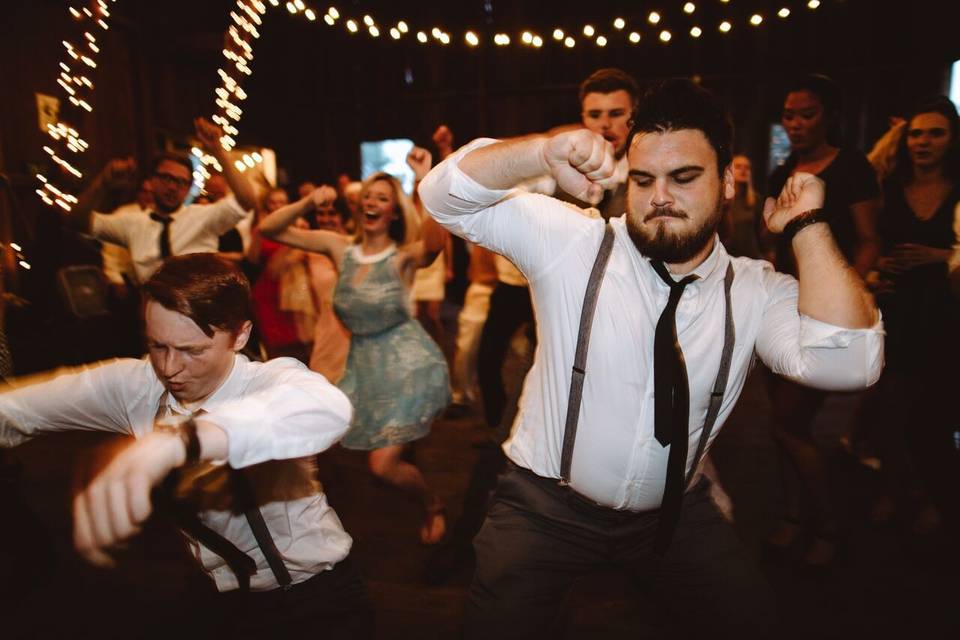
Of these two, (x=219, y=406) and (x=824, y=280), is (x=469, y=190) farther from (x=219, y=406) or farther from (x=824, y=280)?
(x=824, y=280)

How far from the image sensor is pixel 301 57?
10930 millimetres

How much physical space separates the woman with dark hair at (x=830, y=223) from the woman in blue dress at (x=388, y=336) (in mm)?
1473

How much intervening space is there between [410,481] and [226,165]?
180cm

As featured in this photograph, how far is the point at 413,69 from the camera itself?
35.2 feet

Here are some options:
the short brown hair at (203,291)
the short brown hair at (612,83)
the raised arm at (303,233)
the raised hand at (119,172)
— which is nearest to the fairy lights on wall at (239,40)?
the raised hand at (119,172)

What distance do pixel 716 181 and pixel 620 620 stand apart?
1.72 meters

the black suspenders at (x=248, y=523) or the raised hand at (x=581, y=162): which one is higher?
the raised hand at (x=581, y=162)

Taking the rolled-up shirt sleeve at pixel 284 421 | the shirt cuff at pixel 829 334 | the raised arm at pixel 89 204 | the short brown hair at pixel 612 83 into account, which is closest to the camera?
the rolled-up shirt sleeve at pixel 284 421

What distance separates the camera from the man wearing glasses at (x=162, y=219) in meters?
3.73

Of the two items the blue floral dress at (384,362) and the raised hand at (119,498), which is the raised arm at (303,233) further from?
the raised hand at (119,498)

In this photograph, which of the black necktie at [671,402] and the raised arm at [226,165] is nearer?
the black necktie at [671,402]

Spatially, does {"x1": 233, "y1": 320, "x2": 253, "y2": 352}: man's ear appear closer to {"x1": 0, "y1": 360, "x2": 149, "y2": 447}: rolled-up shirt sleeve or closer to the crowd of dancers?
the crowd of dancers

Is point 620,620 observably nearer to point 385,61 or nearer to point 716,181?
point 716,181

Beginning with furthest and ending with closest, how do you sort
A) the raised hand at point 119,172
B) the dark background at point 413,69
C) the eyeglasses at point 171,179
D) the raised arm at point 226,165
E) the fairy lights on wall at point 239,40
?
the dark background at point 413,69, the fairy lights on wall at point 239,40, the eyeglasses at point 171,179, the raised hand at point 119,172, the raised arm at point 226,165
